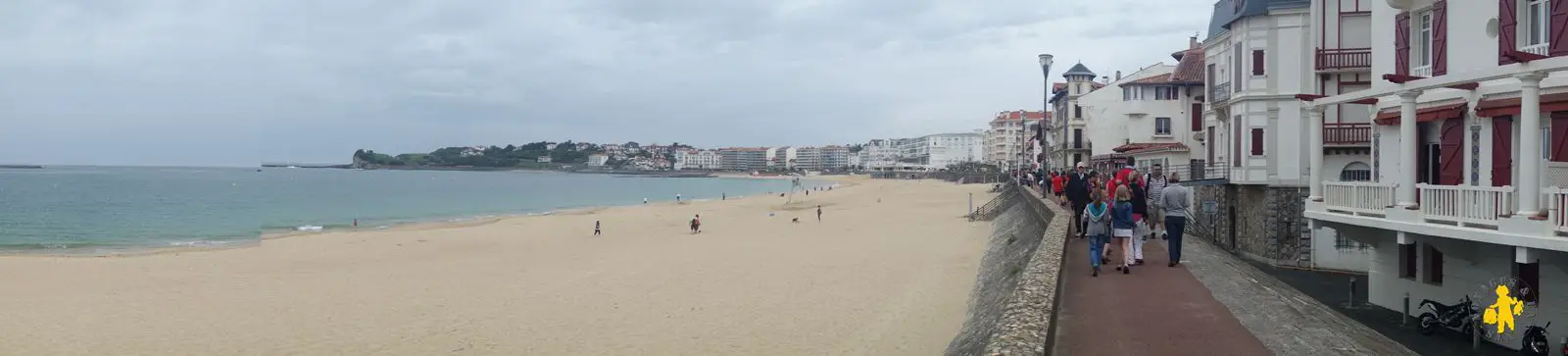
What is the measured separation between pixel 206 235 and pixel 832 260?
33.7 metres

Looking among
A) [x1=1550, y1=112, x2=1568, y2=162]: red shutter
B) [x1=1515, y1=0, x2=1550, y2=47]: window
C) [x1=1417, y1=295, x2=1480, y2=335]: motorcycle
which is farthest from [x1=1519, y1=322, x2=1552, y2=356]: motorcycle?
[x1=1515, y1=0, x2=1550, y2=47]: window

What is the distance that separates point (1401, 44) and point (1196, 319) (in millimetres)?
9292

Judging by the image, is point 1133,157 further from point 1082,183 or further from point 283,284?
point 283,284

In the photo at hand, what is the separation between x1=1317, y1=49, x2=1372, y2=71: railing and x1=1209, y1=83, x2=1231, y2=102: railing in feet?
9.58

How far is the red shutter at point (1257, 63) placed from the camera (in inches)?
979

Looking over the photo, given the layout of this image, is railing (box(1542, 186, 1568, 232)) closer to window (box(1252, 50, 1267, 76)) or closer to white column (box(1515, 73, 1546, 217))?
white column (box(1515, 73, 1546, 217))

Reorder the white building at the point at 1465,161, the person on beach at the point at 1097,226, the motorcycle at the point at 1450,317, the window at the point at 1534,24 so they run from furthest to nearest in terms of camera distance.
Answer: the motorcycle at the point at 1450,317, the person on beach at the point at 1097,226, the window at the point at 1534,24, the white building at the point at 1465,161

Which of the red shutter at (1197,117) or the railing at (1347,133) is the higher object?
the red shutter at (1197,117)

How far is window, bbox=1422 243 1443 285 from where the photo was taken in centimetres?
1538

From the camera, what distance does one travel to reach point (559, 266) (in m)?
27.4

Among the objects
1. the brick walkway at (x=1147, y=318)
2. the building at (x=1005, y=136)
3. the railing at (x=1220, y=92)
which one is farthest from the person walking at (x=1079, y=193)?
the building at (x=1005, y=136)

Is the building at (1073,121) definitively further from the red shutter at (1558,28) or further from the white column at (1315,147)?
the red shutter at (1558,28)

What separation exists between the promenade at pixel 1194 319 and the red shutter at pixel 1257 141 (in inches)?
516

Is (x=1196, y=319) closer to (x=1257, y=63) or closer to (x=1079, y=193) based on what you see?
(x=1079, y=193)
